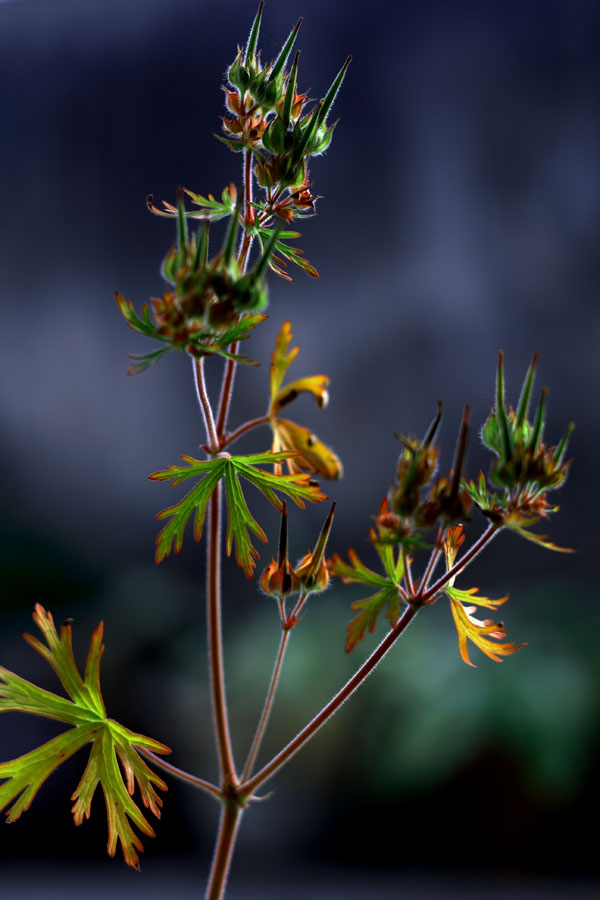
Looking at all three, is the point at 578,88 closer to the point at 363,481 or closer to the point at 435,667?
the point at 363,481

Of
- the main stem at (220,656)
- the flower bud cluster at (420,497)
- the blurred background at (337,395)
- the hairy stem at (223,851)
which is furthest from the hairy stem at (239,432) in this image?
the blurred background at (337,395)

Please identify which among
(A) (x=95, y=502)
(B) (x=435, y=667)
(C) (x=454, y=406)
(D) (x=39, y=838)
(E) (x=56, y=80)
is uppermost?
(E) (x=56, y=80)

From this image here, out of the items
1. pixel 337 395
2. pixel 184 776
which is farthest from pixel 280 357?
pixel 337 395

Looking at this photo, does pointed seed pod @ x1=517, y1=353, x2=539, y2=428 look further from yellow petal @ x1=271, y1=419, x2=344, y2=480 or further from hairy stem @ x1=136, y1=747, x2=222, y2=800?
hairy stem @ x1=136, y1=747, x2=222, y2=800

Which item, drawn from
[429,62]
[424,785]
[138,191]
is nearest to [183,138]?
[138,191]

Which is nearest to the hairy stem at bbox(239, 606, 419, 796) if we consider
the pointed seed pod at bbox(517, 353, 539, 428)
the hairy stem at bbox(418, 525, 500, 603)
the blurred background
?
the hairy stem at bbox(418, 525, 500, 603)

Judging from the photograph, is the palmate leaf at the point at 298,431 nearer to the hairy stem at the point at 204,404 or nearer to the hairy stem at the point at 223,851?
the hairy stem at the point at 204,404

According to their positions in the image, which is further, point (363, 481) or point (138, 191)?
point (138, 191)

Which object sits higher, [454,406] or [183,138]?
[183,138]
